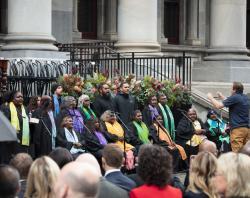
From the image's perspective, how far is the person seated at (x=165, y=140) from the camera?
17.2 m

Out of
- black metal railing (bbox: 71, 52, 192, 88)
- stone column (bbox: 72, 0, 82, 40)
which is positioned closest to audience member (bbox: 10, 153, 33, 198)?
black metal railing (bbox: 71, 52, 192, 88)

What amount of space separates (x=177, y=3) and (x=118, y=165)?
22786 millimetres

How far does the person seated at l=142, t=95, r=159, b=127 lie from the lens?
17.6 meters

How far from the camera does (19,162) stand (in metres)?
7.61

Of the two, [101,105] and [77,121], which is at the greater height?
[101,105]

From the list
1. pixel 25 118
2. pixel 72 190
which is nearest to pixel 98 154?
pixel 25 118

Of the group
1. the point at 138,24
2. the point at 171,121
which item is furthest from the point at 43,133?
the point at 138,24

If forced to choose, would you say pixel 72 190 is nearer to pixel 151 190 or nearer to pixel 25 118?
pixel 151 190

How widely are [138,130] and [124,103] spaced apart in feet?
3.08

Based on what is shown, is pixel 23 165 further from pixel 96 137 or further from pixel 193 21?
pixel 193 21

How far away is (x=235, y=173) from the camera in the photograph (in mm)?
6438

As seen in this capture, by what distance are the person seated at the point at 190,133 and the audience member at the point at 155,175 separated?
1058 cm

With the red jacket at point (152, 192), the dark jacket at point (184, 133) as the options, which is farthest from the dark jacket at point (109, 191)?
the dark jacket at point (184, 133)

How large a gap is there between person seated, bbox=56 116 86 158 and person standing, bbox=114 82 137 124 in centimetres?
253
